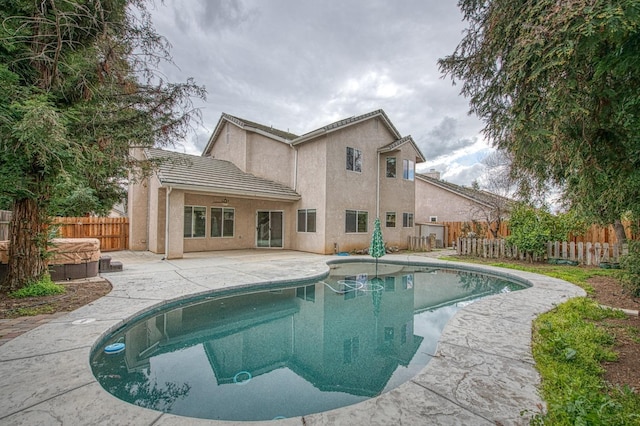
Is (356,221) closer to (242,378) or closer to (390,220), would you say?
(390,220)

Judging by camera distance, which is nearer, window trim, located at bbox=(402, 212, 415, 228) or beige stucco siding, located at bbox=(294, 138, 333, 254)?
beige stucco siding, located at bbox=(294, 138, 333, 254)

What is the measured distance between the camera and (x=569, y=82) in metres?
2.49

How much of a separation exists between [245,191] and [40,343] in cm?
964

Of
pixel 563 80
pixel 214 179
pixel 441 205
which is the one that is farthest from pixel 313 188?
pixel 441 205

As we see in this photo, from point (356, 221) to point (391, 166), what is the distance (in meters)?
4.31

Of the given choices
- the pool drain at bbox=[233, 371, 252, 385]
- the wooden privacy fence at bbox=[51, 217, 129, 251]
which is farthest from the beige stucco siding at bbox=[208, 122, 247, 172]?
the pool drain at bbox=[233, 371, 252, 385]

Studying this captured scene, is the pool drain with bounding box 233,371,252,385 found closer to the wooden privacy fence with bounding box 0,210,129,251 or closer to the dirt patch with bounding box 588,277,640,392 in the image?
the dirt patch with bounding box 588,277,640,392

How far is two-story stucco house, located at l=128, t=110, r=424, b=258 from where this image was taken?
13.6 m

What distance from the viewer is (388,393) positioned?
2.65 m

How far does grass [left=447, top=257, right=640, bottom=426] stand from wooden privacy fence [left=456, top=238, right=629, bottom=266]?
6.25m

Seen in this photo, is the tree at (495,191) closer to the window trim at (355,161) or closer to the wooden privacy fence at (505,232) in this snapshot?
the wooden privacy fence at (505,232)

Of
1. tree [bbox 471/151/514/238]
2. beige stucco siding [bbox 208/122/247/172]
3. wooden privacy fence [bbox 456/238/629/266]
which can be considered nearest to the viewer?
wooden privacy fence [bbox 456/238/629/266]

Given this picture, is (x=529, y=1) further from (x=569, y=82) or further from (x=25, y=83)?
(x=25, y=83)

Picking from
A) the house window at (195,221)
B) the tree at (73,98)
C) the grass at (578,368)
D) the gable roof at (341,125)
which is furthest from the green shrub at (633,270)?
the house window at (195,221)
